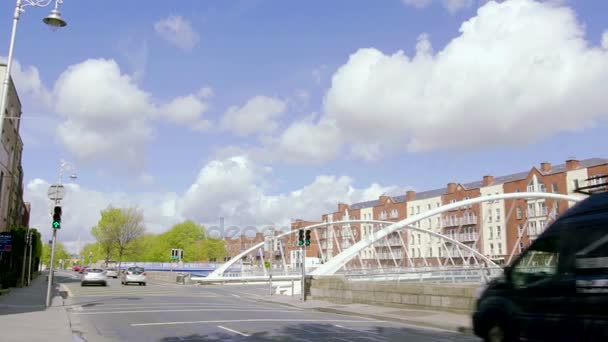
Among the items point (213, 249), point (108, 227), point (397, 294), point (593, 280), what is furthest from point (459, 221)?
point (593, 280)

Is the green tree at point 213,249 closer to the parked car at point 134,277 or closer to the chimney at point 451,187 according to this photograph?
the chimney at point 451,187

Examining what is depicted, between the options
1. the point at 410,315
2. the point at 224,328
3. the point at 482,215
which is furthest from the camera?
the point at 482,215

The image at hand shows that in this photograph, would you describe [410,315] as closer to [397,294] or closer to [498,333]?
[397,294]

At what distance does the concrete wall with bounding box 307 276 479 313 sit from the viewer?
17891 mm

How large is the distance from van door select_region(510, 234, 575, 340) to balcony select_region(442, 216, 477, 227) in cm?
8671

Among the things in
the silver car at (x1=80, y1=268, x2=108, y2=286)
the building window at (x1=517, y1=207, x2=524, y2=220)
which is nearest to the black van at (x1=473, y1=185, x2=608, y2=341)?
the silver car at (x1=80, y1=268, x2=108, y2=286)

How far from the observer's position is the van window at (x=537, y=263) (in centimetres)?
776

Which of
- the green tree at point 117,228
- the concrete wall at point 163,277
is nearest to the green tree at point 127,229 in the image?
the green tree at point 117,228

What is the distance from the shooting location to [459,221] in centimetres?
9725

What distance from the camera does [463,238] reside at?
97062 mm

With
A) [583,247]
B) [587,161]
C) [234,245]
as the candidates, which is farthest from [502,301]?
[234,245]

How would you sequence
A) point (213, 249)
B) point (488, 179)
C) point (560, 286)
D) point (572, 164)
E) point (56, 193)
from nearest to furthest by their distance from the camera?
1. point (560, 286)
2. point (56, 193)
3. point (572, 164)
4. point (488, 179)
5. point (213, 249)

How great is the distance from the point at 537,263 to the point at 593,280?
3.83 feet

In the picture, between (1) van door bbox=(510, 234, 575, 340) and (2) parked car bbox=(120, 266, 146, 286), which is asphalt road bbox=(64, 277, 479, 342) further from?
(2) parked car bbox=(120, 266, 146, 286)
